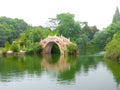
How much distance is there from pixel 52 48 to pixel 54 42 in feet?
7.88

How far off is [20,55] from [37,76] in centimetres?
1813

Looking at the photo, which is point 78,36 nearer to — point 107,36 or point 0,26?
point 107,36

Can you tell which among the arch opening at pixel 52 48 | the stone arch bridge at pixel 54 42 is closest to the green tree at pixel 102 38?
the arch opening at pixel 52 48

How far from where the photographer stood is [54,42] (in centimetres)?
4512

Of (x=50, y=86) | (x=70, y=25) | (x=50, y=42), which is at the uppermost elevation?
(x=70, y=25)

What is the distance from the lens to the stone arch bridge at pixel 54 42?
1699 inches

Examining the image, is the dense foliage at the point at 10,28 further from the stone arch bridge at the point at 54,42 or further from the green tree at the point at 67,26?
the stone arch bridge at the point at 54,42

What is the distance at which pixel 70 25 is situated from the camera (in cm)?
6500

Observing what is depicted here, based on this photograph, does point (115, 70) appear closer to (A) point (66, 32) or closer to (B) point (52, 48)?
(B) point (52, 48)

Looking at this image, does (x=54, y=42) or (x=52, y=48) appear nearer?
(x=54, y=42)

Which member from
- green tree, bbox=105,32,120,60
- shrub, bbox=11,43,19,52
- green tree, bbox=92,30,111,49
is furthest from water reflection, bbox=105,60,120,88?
green tree, bbox=92,30,111,49

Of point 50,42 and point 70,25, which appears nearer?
point 50,42

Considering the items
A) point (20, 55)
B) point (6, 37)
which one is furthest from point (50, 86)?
point (6, 37)

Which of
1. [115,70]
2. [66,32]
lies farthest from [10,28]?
[115,70]
